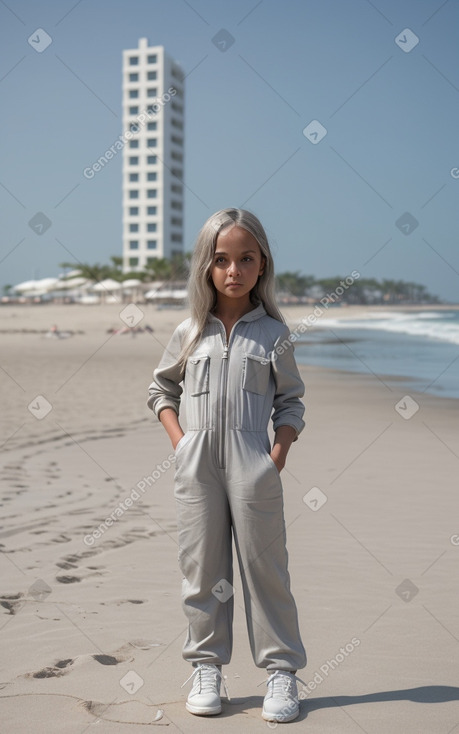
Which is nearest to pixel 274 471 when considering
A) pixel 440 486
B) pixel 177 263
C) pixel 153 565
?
pixel 153 565

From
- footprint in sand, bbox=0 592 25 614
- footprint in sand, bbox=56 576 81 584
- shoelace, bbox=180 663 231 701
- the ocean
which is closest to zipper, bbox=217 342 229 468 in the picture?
shoelace, bbox=180 663 231 701

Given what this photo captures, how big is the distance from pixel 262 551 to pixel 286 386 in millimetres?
548

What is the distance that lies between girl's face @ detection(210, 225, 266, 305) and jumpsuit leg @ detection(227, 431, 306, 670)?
1.62 ft

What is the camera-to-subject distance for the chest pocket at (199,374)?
2.65 metres

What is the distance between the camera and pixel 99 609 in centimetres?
347

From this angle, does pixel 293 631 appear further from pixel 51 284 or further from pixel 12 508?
pixel 51 284

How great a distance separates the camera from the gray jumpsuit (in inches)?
102

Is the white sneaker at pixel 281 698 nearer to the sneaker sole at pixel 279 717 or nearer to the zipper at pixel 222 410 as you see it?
the sneaker sole at pixel 279 717

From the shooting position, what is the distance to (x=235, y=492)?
2572 millimetres

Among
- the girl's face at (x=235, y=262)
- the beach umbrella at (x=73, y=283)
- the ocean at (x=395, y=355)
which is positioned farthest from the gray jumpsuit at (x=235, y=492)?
the beach umbrella at (x=73, y=283)

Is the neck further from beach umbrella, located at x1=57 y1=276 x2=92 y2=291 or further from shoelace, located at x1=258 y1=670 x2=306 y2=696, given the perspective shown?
beach umbrella, located at x1=57 y1=276 x2=92 y2=291

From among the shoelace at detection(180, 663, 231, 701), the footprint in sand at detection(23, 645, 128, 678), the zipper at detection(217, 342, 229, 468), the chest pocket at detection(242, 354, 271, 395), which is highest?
the chest pocket at detection(242, 354, 271, 395)

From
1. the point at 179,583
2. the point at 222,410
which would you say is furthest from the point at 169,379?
the point at 179,583

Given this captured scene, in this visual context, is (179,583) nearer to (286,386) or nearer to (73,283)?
(286,386)
